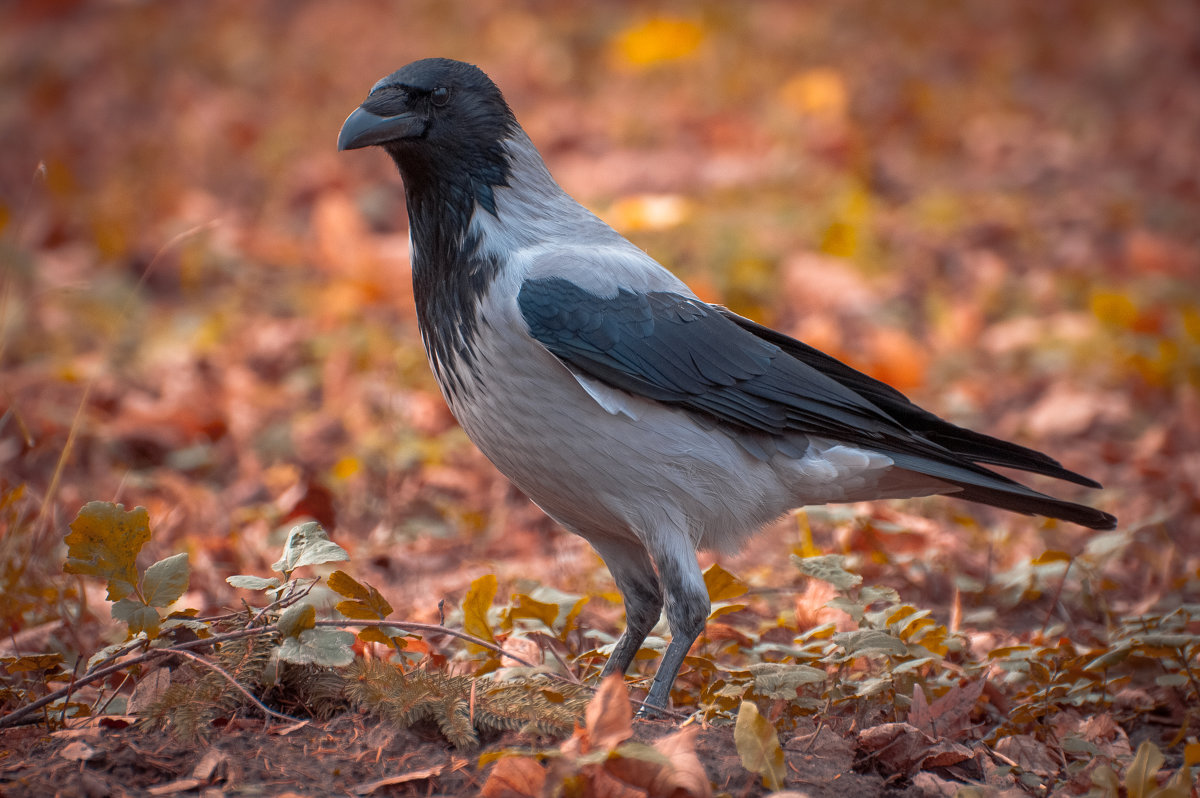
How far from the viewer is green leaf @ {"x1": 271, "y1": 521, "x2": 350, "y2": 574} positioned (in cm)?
253

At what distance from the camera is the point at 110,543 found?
252cm

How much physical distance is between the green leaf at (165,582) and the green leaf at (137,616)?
3cm

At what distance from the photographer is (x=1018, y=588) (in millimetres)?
3684

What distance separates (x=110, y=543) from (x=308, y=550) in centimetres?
46

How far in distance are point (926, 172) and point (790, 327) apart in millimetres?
2966

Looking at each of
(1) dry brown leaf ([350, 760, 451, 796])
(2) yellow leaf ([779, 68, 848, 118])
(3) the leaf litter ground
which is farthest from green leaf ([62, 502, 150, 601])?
(2) yellow leaf ([779, 68, 848, 118])

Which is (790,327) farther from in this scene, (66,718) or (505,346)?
(66,718)

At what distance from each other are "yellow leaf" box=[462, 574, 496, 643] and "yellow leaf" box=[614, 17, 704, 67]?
8.45 m

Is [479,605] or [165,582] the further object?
[479,605]

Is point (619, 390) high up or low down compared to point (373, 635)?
up

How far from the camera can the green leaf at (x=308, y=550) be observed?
8.29 feet

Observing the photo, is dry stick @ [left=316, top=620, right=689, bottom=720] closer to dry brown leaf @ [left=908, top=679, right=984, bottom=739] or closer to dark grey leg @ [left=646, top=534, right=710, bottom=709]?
dark grey leg @ [left=646, top=534, right=710, bottom=709]

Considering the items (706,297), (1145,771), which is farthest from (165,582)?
(706,297)

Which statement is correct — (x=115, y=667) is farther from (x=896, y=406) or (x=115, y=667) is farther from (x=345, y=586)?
(x=896, y=406)
